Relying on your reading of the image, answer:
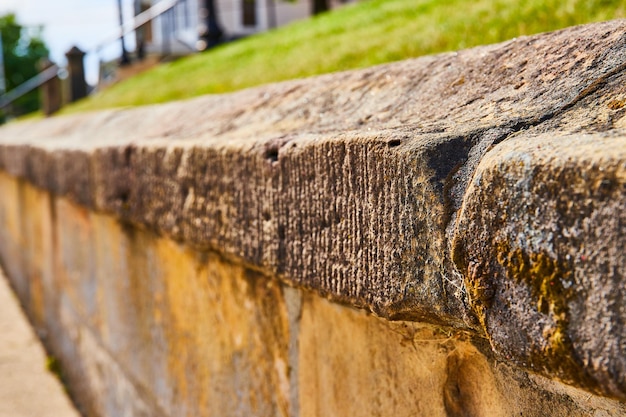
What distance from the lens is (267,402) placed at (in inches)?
71.5

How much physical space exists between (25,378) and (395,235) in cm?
430

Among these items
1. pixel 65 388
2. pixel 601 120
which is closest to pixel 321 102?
pixel 601 120

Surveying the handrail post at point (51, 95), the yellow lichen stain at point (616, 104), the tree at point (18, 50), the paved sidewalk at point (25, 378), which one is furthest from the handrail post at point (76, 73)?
the tree at point (18, 50)

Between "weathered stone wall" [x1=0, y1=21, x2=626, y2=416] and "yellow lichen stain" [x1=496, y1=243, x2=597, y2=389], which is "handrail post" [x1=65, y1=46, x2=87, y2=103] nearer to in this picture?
"weathered stone wall" [x1=0, y1=21, x2=626, y2=416]

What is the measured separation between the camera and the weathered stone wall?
0.78 metres

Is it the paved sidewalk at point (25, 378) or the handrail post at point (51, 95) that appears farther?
the handrail post at point (51, 95)

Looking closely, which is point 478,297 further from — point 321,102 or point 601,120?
point 321,102

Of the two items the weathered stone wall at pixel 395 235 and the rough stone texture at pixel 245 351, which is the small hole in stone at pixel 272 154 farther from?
the rough stone texture at pixel 245 351

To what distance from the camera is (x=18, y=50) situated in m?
40.2

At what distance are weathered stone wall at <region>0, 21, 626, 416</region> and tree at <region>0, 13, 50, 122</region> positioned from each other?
39.8 metres

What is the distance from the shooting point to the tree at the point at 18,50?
1534 inches

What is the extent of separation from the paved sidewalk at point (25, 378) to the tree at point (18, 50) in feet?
119

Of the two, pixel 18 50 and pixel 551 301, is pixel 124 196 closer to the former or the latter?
pixel 551 301

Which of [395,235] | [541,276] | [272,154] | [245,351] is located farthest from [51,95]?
[541,276]
